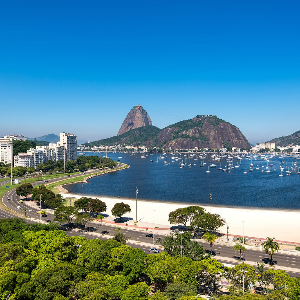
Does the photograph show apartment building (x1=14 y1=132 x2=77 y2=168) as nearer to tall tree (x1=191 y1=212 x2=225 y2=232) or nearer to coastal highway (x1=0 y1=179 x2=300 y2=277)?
coastal highway (x1=0 y1=179 x2=300 y2=277)

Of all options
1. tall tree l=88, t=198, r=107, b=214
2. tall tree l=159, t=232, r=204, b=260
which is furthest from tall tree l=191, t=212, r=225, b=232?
tall tree l=88, t=198, r=107, b=214

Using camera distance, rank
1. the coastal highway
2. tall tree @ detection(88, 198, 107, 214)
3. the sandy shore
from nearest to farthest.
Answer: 1. the coastal highway
2. the sandy shore
3. tall tree @ detection(88, 198, 107, 214)

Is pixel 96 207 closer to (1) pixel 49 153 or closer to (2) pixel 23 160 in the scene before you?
(2) pixel 23 160

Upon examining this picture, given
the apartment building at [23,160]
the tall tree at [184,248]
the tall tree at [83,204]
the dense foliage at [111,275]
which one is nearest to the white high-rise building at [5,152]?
the apartment building at [23,160]

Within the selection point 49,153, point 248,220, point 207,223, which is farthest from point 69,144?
point 207,223

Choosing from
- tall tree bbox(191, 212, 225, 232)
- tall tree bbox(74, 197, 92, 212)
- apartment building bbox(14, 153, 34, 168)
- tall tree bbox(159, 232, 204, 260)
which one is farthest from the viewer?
apartment building bbox(14, 153, 34, 168)

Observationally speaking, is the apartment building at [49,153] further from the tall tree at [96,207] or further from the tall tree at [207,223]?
the tall tree at [207,223]
